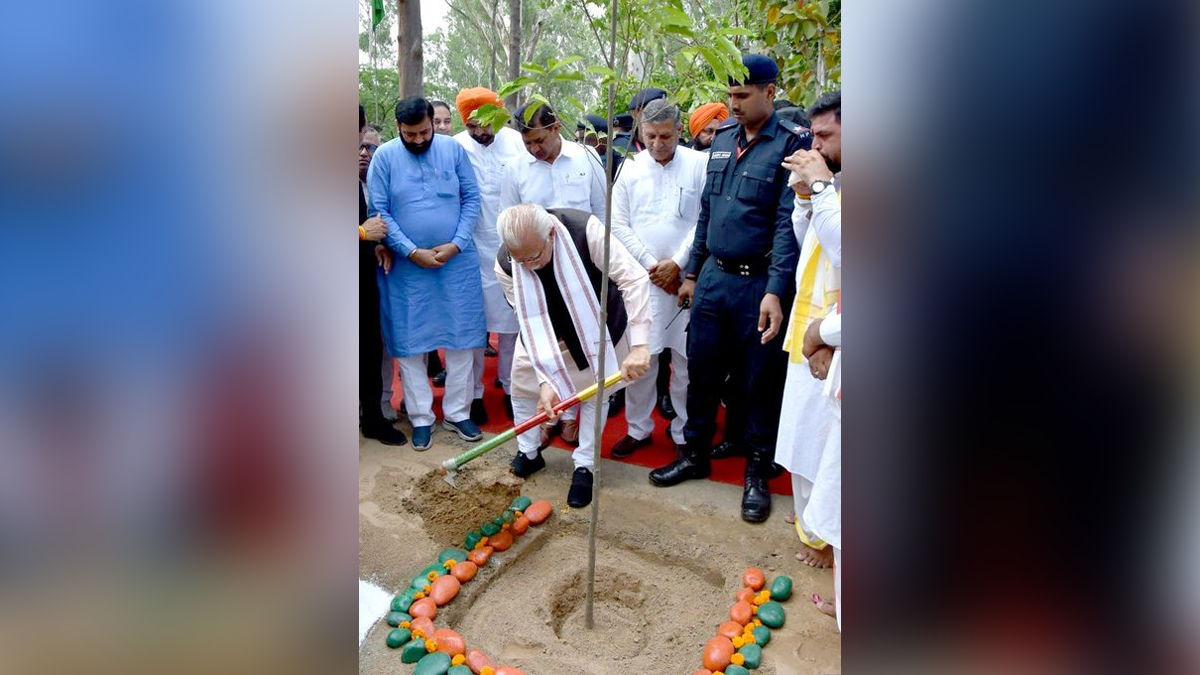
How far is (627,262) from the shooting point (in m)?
3.30

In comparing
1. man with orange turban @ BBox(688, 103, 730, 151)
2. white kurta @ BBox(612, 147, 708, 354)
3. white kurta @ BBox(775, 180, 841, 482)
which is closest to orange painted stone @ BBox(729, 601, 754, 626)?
white kurta @ BBox(775, 180, 841, 482)

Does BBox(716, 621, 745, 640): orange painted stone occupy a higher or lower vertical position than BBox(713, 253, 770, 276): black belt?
lower

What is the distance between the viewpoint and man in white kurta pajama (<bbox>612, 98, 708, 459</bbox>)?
154 inches

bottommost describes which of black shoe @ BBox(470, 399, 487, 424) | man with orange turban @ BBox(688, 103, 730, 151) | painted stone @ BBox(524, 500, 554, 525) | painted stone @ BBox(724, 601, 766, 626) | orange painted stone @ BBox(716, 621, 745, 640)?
orange painted stone @ BBox(716, 621, 745, 640)

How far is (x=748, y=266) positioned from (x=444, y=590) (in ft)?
6.10

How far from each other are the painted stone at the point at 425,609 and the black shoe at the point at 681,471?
131 centimetres

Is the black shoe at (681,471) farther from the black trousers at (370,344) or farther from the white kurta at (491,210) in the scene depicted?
the black trousers at (370,344)

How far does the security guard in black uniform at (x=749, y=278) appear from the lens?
3.06 meters

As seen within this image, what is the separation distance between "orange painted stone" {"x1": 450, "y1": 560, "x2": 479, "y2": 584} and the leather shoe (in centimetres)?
105

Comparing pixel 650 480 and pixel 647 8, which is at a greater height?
pixel 647 8

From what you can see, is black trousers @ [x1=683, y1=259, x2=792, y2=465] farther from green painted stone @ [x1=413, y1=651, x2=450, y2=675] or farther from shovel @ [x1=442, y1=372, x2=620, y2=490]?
green painted stone @ [x1=413, y1=651, x2=450, y2=675]
